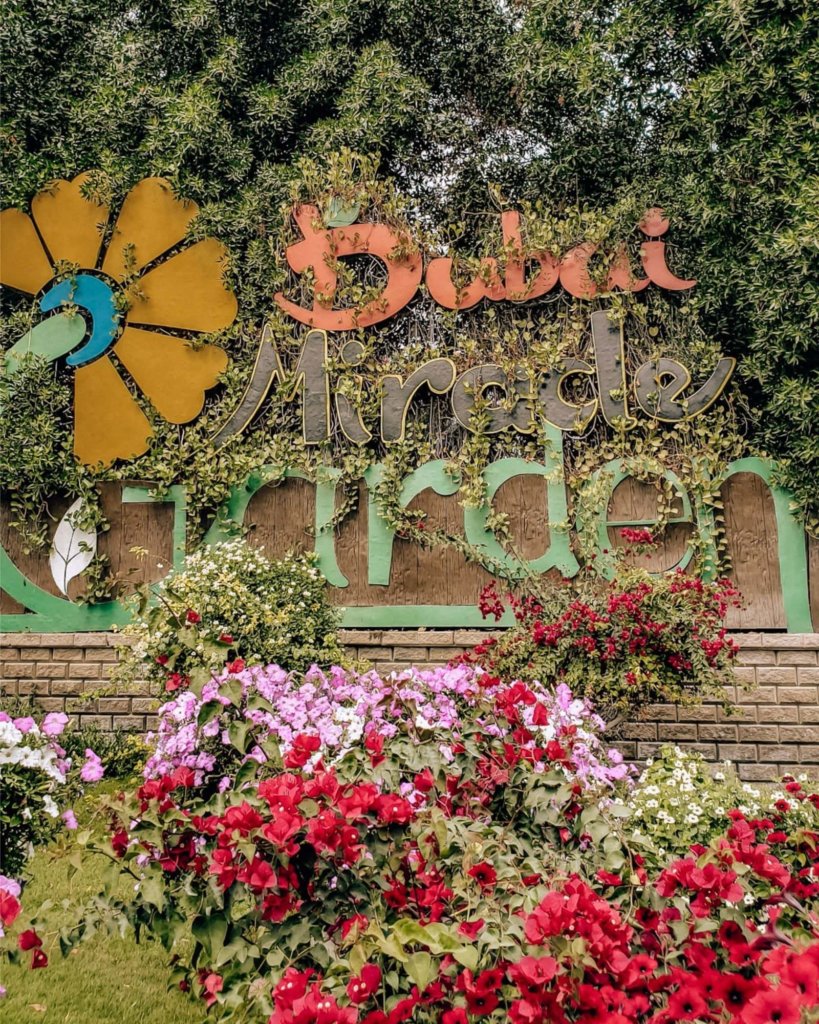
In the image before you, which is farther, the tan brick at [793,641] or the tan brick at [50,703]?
the tan brick at [50,703]

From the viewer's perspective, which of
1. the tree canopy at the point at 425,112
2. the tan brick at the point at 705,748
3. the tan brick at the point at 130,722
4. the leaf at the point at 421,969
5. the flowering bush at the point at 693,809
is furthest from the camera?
the tan brick at the point at 130,722

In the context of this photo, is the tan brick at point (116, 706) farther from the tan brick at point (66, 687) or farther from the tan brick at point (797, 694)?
the tan brick at point (797, 694)

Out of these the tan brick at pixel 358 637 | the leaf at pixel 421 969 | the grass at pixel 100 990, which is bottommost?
the grass at pixel 100 990

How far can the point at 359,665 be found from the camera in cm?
466

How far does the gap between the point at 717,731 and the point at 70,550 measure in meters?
4.61

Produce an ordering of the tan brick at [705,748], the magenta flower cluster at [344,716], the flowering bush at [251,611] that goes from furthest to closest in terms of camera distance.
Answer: the tan brick at [705,748] < the flowering bush at [251,611] < the magenta flower cluster at [344,716]

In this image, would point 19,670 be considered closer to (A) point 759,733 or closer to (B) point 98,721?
(B) point 98,721

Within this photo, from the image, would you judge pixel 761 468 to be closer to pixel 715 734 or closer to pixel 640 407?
pixel 640 407

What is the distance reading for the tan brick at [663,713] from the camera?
4.85 metres

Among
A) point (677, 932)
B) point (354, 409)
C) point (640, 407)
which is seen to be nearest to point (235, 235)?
point (354, 409)

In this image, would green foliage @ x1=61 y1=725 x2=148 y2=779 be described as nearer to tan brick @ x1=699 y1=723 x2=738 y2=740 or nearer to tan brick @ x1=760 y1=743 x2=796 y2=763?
tan brick @ x1=699 y1=723 x2=738 y2=740

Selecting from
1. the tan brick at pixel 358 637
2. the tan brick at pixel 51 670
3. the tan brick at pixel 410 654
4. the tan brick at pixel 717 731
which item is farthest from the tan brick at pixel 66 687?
the tan brick at pixel 717 731

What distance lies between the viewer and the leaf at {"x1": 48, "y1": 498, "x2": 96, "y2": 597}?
18.1 feet

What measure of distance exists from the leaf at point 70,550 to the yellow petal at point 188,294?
1.49 meters
